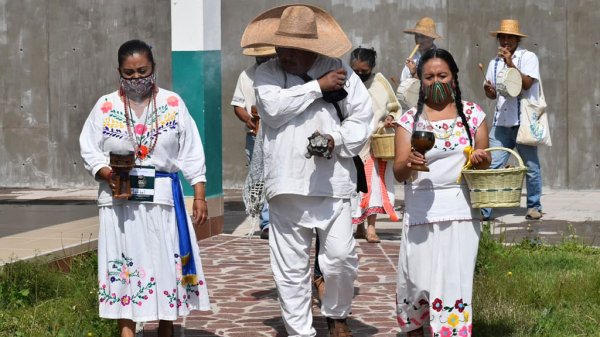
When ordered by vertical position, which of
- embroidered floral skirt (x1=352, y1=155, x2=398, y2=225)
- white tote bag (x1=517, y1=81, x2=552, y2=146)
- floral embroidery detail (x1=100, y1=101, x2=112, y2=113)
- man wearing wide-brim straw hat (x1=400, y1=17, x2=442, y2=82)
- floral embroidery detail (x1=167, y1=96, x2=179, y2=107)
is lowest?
embroidered floral skirt (x1=352, y1=155, x2=398, y2=225)

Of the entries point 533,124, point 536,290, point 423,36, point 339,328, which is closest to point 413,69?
→ point 423,36

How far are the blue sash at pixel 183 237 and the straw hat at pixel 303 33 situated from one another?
37.7 inches

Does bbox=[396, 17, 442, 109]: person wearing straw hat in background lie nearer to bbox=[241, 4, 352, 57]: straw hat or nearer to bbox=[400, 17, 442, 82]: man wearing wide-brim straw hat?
bbox=[400, 17, 442, 82]: man wearing wide-brim straw hat

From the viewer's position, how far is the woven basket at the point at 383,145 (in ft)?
30.5

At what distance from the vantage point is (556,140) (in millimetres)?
15258

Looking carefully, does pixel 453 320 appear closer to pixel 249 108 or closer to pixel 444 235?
pixel 444 235

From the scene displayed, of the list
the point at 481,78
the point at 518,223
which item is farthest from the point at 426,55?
the point at 481,78

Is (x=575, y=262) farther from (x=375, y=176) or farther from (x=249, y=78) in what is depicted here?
(x=249, y=78)

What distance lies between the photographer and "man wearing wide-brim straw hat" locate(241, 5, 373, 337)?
7.01 metres

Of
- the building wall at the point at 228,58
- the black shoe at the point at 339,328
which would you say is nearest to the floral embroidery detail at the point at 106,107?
the black shoe at the point at 339,328

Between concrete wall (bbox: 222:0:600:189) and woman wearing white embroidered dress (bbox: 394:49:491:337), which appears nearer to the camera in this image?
woman wearing white embroidered dress (bbox: 394:49:491:337)

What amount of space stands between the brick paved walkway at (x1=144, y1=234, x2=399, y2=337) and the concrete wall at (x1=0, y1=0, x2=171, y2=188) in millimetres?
5491

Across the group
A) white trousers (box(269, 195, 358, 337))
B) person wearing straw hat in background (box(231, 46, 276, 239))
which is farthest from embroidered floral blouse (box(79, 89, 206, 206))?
person wearing straw hat in background (box(231, 46, 276, 239))

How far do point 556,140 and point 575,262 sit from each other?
226 inches
